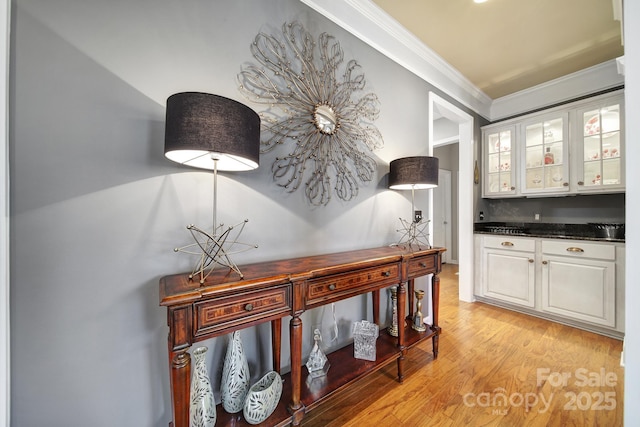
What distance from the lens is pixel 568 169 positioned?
8.39 feet

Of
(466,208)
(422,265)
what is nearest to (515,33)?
(466,208)

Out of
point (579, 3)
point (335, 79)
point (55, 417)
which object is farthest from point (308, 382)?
point (579, 3)

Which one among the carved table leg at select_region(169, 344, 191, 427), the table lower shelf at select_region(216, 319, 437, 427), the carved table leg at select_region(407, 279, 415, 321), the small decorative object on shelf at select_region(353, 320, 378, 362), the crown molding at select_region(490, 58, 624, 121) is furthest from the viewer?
the crown molding at select_region(490, 58, 624, 121)

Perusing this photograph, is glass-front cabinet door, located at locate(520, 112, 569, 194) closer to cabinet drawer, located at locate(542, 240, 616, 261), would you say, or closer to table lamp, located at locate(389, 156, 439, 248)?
cabinet drawer, located at locate(542, 240, 616, 261)

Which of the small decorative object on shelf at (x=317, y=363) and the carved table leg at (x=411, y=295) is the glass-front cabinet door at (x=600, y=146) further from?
the small decorative object on shelf at (x=317, y=363)

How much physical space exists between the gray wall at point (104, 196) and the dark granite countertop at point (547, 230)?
3.03m

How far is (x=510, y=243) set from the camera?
8.73 ft

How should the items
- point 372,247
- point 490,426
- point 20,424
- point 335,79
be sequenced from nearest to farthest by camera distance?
point 20,424
point 490,426
point 335,79
point 372,247

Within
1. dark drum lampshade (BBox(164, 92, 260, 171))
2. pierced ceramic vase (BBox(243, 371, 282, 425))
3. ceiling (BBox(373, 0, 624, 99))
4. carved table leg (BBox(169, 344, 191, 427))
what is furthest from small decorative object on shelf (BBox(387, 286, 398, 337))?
ceiling (BBox(373, 0, 624, 99))

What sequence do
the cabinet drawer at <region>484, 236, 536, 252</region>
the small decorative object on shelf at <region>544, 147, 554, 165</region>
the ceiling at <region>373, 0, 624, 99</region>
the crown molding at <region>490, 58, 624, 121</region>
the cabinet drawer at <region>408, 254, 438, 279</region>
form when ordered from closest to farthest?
the cabinet drawer at <region>408, 254, 438, 279</region> < the ceiling at <region>373, 0, 624, 99</region> < the crown molding at <region>490, 58, 624, 121</region> < the cabinet drawer at <region>484, 236, 536, 252</region> < the small decorative object on shelf at <region>544, 147, 554, 165</region>

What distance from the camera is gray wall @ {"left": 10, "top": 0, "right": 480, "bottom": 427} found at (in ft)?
2.66

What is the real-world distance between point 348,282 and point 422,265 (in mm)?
735

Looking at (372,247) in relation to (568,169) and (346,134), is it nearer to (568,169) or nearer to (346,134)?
(346,134)

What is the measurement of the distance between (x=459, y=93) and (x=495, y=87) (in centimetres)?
56
